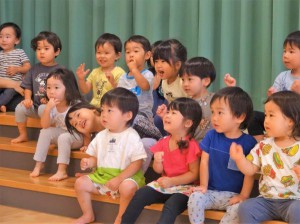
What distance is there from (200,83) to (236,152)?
2.03 feet

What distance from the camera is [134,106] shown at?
318cm

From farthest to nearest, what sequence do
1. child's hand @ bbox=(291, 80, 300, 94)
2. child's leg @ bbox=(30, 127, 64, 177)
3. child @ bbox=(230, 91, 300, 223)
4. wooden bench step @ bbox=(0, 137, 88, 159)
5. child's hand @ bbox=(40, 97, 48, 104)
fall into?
child's hand @ bbox=(40, 97, 48, 104)
wooden bench step @ bbox=(0, 137, 88, 159)
child's leg @ bbox=(30, 127, 64, 177)
child's hand @ bbox=(291, 80, 300, 94)
child @ bbox=(230, 91, 300, 223)

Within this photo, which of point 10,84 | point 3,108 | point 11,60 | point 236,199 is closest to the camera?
point 236,199

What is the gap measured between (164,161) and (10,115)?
1.71 metres

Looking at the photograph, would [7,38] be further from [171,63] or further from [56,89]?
[171,63]

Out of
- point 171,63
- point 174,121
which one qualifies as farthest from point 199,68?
point 174,121

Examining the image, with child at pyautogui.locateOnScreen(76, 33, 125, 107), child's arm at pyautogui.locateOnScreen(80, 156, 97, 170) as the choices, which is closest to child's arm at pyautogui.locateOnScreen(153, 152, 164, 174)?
child's arm at pyautogui.locateOnScreen(80, 156, 97, 170)

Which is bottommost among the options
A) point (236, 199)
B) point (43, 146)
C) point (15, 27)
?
point (236, 199)

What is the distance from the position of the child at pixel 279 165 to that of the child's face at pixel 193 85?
0.58 meters

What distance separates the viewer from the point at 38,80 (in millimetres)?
4176

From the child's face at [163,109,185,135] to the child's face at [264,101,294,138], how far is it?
20.0 inches

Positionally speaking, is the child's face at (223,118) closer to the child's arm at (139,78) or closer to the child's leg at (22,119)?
the child's arm at (139,78)

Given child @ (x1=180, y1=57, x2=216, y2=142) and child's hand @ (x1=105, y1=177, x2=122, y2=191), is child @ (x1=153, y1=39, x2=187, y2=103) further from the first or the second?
child's hand @ (x1=105, y1=177, x2=122, y2=191)

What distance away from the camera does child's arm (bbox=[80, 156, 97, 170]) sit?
122 inches
